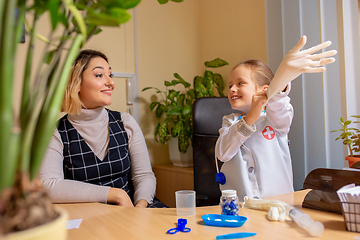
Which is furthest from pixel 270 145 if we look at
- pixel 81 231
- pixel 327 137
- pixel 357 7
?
pixel 357 7

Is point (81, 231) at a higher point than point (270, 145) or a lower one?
lower

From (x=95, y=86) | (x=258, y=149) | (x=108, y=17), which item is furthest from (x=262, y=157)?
(x=108, y=17)

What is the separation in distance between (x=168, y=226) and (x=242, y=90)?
2.63 feet

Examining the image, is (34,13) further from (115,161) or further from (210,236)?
(115,161)

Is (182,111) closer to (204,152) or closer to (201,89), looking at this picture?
(201,89)

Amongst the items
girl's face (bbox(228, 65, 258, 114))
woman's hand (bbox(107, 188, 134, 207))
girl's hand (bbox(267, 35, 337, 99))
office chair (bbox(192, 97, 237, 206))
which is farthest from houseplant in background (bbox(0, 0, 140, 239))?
office chair (bbox(192, 97, 237, 206))

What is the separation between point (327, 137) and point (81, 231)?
156cm

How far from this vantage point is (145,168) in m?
1.60

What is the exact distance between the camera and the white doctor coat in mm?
1302

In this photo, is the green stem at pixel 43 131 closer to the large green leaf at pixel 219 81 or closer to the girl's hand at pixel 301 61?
the girl's hand at pixel 301 61

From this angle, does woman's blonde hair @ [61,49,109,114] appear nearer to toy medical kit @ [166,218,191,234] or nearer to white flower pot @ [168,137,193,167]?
toy medical kit @ [166,218,191,234]

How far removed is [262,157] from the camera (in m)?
1.33

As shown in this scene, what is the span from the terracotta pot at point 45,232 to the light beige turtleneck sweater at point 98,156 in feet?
2.97

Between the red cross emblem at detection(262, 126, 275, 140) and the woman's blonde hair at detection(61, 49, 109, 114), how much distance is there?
3.06ft
